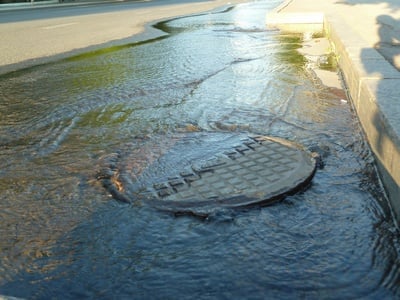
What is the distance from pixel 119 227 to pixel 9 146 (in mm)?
1900

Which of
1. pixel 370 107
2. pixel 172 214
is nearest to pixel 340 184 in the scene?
pixel 370 107

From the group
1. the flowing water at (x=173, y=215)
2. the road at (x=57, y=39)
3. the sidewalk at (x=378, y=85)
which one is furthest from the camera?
the road at (x=57, y=39)

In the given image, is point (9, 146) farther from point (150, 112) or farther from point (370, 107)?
point (370, 107)

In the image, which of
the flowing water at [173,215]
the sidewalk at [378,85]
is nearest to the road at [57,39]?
the flowing water at [173,215]

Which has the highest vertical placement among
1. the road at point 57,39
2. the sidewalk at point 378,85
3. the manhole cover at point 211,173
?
the sidewalk at point 378,85

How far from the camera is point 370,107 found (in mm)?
3756

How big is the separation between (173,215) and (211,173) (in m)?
0.55

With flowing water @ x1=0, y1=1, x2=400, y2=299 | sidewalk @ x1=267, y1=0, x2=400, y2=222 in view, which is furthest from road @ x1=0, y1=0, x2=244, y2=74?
sidewalk @ x1=267, y1=0, x2=400, y2=222

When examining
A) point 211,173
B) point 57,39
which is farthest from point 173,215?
point 57,39

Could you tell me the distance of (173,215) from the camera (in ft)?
9.38

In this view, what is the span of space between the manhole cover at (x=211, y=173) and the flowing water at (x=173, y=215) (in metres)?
0.08

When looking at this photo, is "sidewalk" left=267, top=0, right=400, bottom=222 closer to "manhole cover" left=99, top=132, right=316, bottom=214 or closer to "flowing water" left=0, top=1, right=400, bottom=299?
"flowing water" left=0, top=1, right=400, bottom=299

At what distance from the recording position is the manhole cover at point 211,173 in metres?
2.98

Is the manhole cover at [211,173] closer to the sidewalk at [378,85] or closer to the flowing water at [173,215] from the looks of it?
the flowing water at [173,215]
